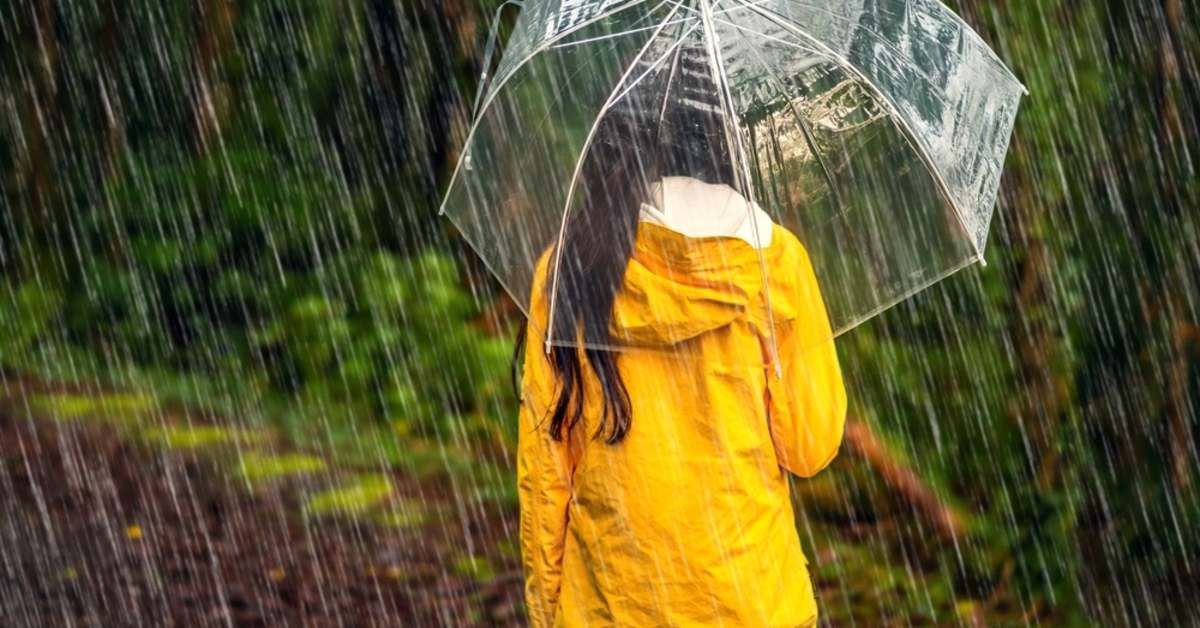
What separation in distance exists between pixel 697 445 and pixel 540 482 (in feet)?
1.31

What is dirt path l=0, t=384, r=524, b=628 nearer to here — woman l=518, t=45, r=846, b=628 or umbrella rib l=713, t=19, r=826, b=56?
woman l=518, t=45, r=846, b=628

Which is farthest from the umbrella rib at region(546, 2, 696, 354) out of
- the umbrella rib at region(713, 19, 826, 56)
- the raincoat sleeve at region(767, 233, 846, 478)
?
the raincoat sleeve at region(767, 233, 846, 478)

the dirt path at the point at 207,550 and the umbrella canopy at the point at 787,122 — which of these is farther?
the dirt path at the point at 207,550

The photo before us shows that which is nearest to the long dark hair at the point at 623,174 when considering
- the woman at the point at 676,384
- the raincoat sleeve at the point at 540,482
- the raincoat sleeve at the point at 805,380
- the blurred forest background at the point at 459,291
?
the woman at the point at 676,384

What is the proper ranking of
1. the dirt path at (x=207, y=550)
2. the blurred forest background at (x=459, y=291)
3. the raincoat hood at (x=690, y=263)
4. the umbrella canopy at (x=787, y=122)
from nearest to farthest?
1. the raincoat hood at (x=690, y=263)
2. the umbrella canopy at (x=787, y=122)
3. the blurred forest background at (x=459, y=291)
4. the dirt path at (x=207, y=550)

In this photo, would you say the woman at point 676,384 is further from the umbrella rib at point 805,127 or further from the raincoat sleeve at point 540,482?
the umbrella rib at point 805,127

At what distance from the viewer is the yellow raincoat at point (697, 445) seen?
2.47 meters

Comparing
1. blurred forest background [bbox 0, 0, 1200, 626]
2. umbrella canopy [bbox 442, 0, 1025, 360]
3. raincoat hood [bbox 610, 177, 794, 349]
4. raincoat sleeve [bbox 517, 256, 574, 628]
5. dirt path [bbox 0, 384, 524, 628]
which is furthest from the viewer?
dirt path [bbox 0, 384, 524, 628]

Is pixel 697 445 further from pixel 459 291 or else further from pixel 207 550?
pixel 459 291

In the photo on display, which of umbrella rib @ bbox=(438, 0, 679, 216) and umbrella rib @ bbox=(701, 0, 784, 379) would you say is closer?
umbrella rib @ bbox=(701, 0, 784, 379)

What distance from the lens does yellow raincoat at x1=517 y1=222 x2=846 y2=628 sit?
2.47m

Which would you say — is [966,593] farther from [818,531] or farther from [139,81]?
[139,81]

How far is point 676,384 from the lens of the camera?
256 centimetres

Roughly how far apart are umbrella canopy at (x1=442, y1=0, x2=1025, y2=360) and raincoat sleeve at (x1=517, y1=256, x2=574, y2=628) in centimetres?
13
